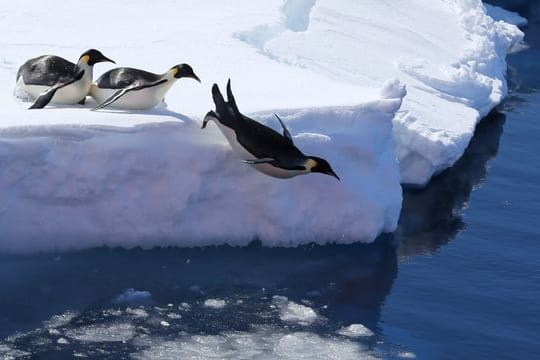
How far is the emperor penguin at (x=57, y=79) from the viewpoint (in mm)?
8758

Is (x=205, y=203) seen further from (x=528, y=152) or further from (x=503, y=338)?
(x=528, y=152)

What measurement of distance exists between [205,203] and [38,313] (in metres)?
1.57

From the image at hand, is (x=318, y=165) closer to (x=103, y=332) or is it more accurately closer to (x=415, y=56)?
(x=103, y=332)

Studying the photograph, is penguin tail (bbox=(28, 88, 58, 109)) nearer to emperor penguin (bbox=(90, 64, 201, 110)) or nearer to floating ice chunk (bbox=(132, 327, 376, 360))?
emperor penguin (bbox=(90, 64, 201, 110))

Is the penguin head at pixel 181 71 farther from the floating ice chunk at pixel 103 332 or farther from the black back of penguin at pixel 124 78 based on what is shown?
the floating ice chunk at pixel 103 332

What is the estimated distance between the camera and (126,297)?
779 centimetres

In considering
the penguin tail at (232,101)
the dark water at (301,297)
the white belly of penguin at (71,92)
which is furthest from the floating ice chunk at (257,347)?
the white belly of penguin at (71,92)

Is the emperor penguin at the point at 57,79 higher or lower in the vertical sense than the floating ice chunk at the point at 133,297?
higher

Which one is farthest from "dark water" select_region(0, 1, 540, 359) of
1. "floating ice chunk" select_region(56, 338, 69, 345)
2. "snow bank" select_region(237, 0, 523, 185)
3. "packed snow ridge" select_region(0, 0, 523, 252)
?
"snow bank" select_region(237, 0, 523, 185)

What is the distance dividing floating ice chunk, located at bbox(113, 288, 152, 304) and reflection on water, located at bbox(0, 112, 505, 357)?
3cm

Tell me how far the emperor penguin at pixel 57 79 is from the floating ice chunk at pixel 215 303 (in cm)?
192

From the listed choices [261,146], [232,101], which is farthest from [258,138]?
[232,101]

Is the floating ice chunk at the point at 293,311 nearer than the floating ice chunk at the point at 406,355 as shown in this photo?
No

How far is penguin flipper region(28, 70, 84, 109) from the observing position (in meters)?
8.63
